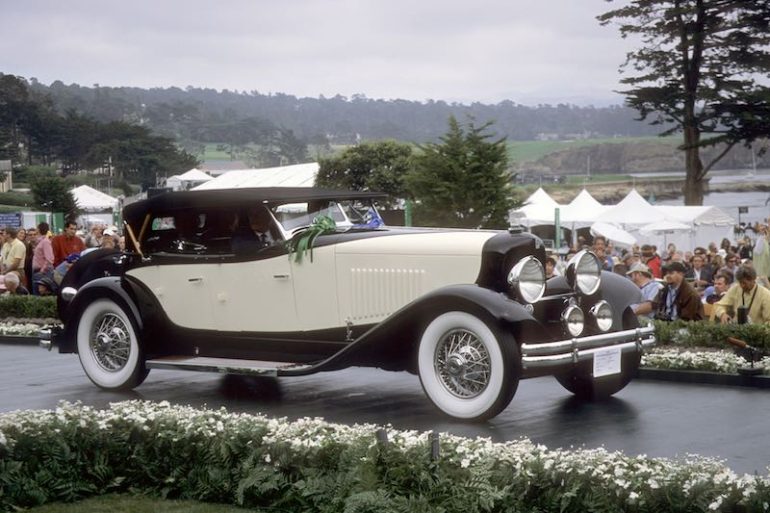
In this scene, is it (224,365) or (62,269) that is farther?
(62,269)

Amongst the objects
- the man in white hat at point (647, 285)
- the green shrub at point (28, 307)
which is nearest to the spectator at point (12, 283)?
the green shrub at point (28, 307)

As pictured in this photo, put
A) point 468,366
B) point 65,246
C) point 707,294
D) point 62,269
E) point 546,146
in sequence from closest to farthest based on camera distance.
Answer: point 468,366
point 707,294
point 62,269
point 65,246
point 546,146

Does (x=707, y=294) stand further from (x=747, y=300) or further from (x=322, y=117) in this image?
(x=322, y=117)

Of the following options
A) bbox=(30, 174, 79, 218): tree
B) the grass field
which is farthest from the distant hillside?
bbox=(30, 174, 79, 218): tree

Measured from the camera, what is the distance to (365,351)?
9.78m

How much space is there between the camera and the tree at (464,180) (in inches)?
997

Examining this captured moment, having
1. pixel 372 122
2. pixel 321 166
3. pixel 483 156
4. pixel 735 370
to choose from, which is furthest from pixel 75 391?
pixel 372 122

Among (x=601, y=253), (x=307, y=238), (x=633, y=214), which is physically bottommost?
(x=601, y=253)

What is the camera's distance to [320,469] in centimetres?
673

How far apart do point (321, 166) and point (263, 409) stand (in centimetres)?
4217

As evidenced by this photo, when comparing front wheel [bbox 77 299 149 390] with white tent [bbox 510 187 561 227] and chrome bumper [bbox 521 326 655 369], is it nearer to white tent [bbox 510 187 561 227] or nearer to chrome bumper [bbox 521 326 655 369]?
chrome bumper [bbox 521 326 655 369]

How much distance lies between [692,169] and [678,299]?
32838mm

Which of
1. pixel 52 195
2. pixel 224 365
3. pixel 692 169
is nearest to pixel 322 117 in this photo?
pixel 52 195

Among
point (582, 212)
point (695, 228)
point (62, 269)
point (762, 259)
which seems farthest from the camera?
point (582, 212)
